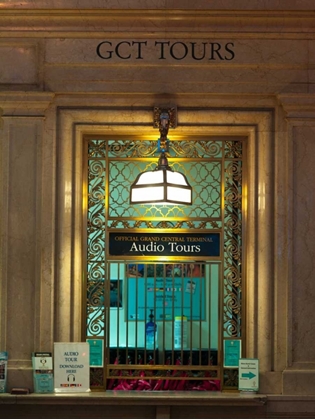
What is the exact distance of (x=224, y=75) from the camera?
898 cm

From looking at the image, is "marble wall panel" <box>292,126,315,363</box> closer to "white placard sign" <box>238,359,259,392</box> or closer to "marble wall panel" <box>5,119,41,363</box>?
"white placard sign" <box>238,359,259,392</box>

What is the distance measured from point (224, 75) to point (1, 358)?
3558 mm

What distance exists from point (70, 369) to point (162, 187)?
2.05 meters

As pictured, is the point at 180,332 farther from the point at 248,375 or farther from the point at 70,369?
the point at 70,369

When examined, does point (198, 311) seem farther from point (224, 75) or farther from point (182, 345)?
point (224, 75)

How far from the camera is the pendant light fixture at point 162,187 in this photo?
8586 mm

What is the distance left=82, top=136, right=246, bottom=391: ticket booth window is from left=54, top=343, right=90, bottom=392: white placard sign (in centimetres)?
15

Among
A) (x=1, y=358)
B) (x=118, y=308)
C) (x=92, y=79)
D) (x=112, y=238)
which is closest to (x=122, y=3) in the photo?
(x=92, y=79)

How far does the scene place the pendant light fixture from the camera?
28.2 ft

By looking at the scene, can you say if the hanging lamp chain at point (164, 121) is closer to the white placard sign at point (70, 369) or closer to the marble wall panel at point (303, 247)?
the marble wall panel at point (303, 247)

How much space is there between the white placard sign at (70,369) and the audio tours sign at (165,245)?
41.2 inches

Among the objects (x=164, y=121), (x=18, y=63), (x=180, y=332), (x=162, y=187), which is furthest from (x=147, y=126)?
(x=180, y=332)

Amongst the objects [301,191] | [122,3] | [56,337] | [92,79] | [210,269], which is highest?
[122,3]

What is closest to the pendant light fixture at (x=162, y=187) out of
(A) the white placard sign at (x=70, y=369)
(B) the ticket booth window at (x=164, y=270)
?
(B) the ticket booth window at (x=164, y=270)
